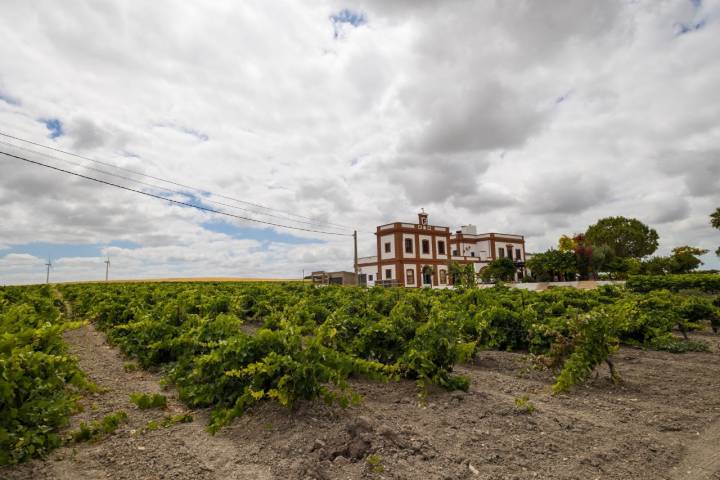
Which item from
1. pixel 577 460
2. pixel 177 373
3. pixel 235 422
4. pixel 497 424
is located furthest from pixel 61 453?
pixel 577 460

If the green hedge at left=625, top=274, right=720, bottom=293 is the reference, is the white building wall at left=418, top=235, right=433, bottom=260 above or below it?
above

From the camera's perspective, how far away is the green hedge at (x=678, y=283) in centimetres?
1712

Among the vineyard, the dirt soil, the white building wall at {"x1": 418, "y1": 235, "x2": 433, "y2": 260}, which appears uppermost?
the white building wall at {"x1": 418, "y1": 235, "x2": 433, "y2": 260}

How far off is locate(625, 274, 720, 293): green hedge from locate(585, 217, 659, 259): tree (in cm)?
3891

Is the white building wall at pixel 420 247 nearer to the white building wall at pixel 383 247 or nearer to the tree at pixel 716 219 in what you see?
the white building wall at pixel 383 247

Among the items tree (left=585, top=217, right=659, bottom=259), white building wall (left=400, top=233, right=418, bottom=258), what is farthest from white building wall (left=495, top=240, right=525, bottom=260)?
white building wall (left=400, top=233, right=418, bottom=258)

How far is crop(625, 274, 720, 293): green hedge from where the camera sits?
56.2 ft

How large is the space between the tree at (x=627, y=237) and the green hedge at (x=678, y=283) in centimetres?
3891

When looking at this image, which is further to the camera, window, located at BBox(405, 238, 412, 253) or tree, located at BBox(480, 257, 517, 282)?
window, located at BBox(405, 238, 412, 253)

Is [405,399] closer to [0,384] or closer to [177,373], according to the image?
[177,373]

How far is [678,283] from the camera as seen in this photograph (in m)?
18.2

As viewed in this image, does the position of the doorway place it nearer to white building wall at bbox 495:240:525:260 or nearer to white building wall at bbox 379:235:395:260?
white building wall at bbox 379:235:395:260

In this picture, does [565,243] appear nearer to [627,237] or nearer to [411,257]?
[627,237]

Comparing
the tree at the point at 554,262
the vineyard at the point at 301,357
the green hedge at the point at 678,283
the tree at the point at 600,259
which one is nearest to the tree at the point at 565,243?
the tree at the point at 600,259
